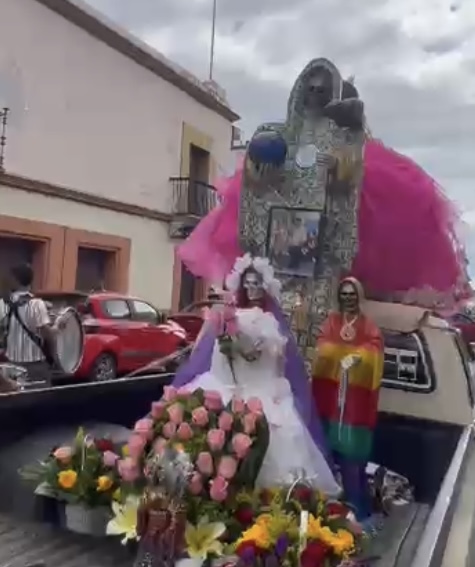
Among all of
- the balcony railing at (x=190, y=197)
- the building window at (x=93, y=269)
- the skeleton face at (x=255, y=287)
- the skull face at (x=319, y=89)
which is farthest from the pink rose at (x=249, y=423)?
the balcony railing at (x=190, y=197)

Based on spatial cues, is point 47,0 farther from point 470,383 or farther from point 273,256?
point 470,383

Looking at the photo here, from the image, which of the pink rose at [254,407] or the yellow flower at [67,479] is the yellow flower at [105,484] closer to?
the yellow flower at [67,479]

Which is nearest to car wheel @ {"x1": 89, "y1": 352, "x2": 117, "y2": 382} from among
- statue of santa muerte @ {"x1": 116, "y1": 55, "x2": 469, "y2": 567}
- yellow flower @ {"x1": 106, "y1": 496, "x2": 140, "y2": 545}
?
statue of santa muerte @ {"x1": 116, "y1": 55, "x2": 469, "y2": 567}

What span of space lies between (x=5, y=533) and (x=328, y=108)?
3103 mm

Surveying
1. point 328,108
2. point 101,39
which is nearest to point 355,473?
point 328,108

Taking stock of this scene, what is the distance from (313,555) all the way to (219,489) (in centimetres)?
49

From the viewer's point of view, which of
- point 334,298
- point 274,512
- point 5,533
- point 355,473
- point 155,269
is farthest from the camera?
point 155,269

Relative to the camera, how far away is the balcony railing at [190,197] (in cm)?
2030

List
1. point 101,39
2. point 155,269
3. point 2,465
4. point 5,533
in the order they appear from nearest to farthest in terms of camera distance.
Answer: point 5,533 → point 2,465 → point 101,39 → point 155,269

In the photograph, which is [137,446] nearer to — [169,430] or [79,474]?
[169,430]

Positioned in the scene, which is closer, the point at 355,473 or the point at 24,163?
the point at 355,473

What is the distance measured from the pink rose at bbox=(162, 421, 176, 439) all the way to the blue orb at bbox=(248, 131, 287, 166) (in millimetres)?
2390

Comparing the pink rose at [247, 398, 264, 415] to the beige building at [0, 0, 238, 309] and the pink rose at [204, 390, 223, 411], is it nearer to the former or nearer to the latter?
the pink rose at [204, 390, 223, 411]

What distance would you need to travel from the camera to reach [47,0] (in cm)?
1512
